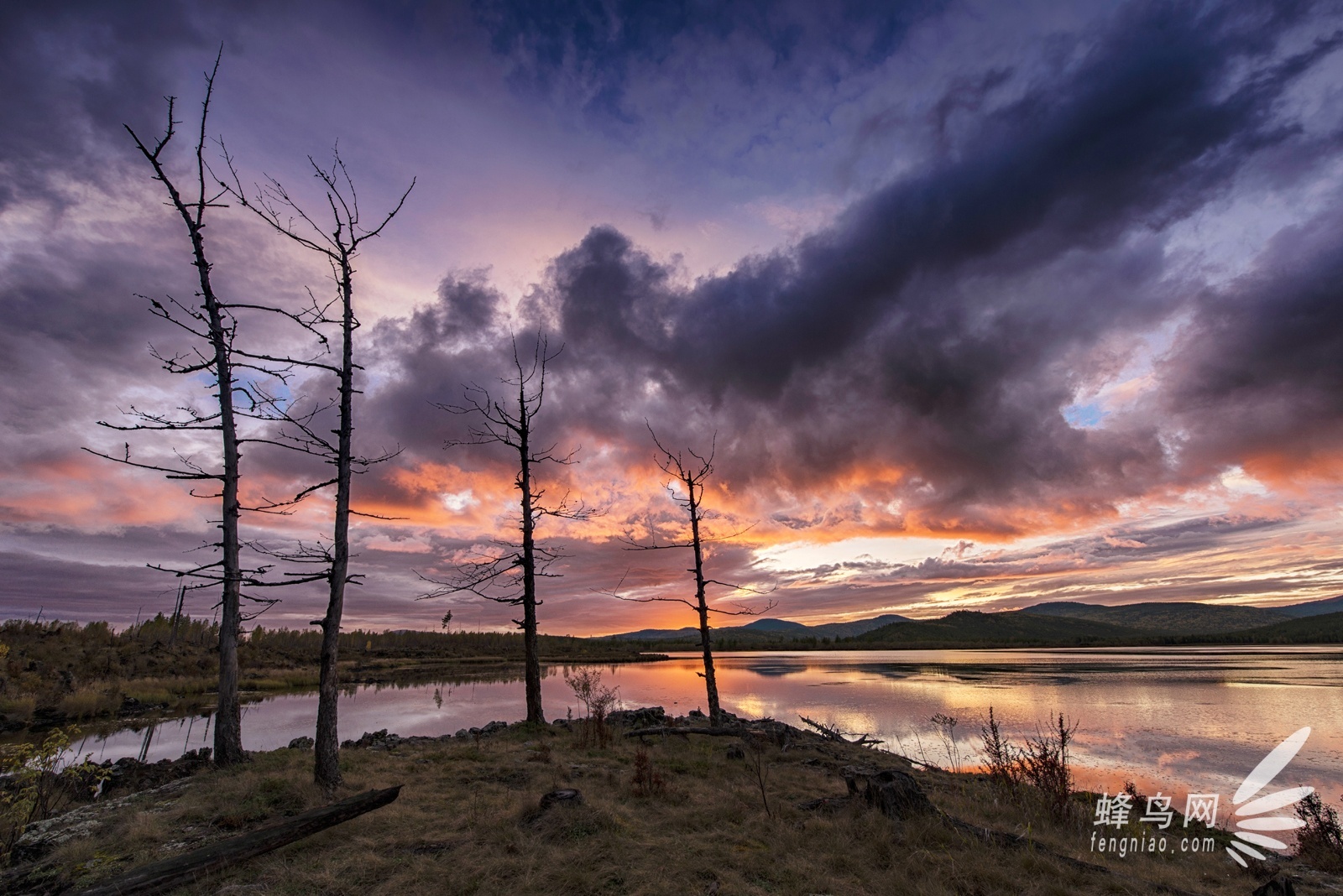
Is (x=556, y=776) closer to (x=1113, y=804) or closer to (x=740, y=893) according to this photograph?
(x=740, y=893)

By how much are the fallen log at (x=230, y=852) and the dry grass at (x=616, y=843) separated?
21 cm

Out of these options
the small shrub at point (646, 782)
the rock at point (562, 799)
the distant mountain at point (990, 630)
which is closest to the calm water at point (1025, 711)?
the small shrub at point (646, 782)

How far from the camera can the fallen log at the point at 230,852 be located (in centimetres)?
570

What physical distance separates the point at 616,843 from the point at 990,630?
174096 millimetres

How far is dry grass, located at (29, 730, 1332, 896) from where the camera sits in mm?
6133

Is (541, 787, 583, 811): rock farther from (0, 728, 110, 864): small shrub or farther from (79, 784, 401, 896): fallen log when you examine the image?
(0, 728, 110, 864): small shrub

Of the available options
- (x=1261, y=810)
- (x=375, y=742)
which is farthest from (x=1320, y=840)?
(x=375, y=742)

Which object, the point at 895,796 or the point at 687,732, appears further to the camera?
the point at 687,732

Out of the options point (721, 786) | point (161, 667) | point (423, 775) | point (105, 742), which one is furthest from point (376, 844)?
point (161, 667)

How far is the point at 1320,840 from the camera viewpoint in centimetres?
861

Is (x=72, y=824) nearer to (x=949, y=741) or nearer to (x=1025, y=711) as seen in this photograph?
(x=949, y=741)

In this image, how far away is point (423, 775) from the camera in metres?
11.6

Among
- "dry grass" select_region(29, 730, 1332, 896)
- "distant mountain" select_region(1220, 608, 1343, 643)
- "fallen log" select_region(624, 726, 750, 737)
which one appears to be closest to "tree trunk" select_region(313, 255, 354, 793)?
"dry grass" select_region(29, 730, 1332, 896)

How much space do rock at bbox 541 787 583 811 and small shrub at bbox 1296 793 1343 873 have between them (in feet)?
37.0
